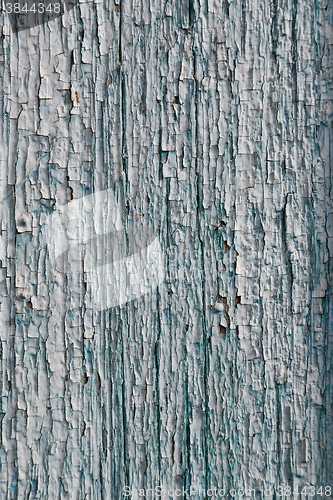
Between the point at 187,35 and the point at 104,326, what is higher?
the point at 187,35

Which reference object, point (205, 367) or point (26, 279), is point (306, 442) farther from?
point (26, 279)

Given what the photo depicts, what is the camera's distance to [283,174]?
0.66m

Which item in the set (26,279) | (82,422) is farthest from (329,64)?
(82,422)

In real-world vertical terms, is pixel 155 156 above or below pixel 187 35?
below

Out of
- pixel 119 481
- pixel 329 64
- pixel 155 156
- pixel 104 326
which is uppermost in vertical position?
pixel 329 64

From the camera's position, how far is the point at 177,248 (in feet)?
2.17

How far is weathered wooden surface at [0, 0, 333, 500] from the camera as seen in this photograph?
65 centimetres

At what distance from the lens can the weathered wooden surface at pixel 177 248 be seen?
652 mm

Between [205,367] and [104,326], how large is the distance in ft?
0.61

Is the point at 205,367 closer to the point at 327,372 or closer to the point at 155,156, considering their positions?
the point at 327,372

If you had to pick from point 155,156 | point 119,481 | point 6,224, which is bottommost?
point 119,481

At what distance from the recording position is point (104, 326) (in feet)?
2.17

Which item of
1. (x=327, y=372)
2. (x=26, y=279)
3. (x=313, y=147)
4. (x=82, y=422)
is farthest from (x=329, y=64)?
(x=82, y=422)

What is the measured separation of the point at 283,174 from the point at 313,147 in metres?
0.07
